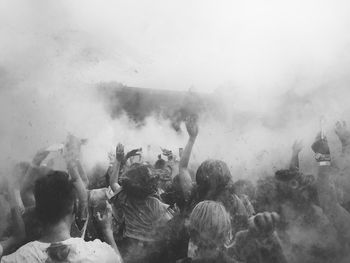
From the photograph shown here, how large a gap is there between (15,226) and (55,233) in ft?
2.66

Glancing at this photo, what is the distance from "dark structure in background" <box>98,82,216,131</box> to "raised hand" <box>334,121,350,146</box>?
112cm

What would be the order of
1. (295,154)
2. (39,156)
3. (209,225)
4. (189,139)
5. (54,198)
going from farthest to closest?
(295,154) < (189,139) < (39,156) < (209,225) < (54,198)

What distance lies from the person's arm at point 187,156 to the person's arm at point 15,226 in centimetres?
126

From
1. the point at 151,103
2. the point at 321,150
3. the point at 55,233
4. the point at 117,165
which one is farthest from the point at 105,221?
the point at 321,150

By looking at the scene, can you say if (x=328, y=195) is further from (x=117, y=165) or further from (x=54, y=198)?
(x=54, y=198)

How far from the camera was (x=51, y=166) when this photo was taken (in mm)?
3830

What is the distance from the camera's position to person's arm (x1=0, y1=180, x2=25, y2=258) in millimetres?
3003

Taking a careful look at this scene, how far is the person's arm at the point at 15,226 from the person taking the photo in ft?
9.85

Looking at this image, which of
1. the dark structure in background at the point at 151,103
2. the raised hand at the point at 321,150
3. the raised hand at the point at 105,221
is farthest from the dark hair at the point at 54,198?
the raised hand at the point at 321,150

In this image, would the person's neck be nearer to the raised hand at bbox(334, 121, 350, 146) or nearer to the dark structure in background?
the dark structure in background

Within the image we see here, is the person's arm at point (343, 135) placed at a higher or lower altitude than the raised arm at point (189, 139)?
higher

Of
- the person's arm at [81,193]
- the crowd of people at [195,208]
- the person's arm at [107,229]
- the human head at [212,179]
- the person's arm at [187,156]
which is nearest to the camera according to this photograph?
the person's arm at [107,229]

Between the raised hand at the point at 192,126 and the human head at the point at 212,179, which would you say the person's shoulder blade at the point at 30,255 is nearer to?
the human head at the point at 212,179

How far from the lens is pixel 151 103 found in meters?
Result: 4.26
